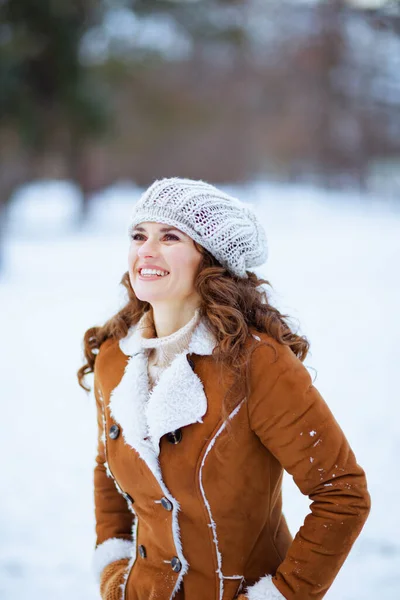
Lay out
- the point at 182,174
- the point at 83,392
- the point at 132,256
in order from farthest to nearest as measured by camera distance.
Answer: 1. the point at 182,174
2. the point at 83,392
3. the point at 132,256

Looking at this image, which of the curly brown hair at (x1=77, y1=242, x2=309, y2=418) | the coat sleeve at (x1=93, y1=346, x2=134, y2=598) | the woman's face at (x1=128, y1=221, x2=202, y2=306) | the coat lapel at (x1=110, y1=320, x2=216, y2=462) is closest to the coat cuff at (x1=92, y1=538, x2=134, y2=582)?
the coat sleeve at (x1=93, y1=346, x2=134, y2=598)

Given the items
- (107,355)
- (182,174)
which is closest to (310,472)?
(107,355)

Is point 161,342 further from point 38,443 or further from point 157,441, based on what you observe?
point 38,443

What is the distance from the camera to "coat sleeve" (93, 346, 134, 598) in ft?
5.60

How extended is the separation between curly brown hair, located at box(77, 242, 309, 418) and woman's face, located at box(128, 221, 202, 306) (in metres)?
0.03

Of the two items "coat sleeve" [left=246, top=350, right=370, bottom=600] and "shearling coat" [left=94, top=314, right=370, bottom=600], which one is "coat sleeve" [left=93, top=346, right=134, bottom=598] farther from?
"coat sleeve" [left=246, top=350, right=370, bottom=600]

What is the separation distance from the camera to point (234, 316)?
146 centimetres

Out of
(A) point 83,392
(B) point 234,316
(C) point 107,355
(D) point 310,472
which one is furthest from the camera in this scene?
(A) point 83,392

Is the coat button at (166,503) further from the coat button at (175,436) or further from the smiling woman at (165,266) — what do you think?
the smiling woman at (165,266)

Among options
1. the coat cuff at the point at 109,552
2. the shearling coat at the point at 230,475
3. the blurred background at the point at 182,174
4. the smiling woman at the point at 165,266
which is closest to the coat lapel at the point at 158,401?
the shearling coat at the point at 230,475

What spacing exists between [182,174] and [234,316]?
2408cm

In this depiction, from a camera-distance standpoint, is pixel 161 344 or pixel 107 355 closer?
pixel 161 344

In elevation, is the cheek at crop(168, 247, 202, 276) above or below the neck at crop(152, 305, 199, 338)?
above

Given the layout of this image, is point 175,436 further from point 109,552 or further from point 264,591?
point 109,552
